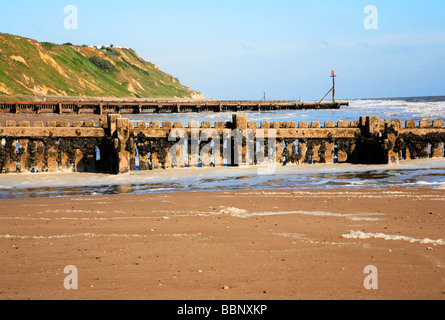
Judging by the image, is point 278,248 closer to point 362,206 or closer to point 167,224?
point 167,224

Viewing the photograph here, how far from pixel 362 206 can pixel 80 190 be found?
6636 mm

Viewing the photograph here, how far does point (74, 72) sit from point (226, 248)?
128 metres

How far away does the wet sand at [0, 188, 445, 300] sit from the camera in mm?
4773

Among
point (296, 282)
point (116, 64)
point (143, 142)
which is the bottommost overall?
point (296, 282)

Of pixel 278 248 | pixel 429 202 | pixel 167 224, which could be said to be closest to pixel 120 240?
pixel 167 224

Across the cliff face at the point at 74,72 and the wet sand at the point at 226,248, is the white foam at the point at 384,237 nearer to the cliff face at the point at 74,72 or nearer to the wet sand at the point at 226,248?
the wet sand at the point at 226,248

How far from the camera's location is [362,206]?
8.77 meters

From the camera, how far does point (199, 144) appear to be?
1509 centimetres
